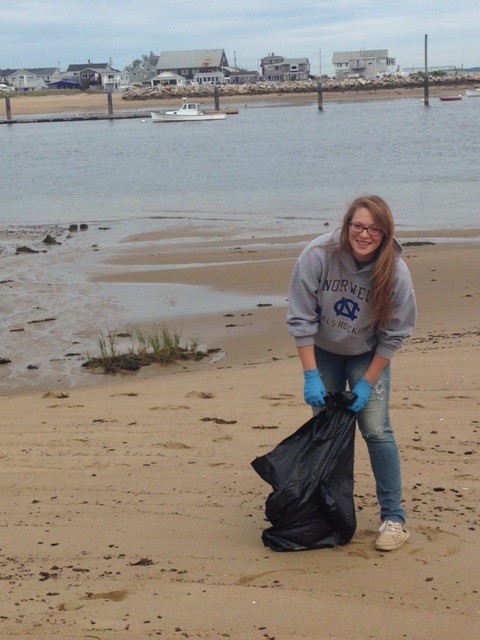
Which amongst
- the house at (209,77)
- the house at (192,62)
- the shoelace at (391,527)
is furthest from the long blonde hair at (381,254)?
the house at (192,62)

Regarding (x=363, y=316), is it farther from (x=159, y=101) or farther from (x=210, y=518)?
(x=159, y=101)

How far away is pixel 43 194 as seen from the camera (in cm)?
2956

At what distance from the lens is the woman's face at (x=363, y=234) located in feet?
13.0

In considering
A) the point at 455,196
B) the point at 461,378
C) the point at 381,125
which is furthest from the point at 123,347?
the point at 381,125

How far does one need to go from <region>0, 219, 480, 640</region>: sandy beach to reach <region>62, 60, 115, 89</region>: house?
414ft

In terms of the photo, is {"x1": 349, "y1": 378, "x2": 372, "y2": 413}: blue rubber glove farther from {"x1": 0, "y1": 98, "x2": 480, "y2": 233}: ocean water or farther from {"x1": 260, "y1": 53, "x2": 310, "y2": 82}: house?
{"x1": 260, "y1": 53, "x2": 310, "y2": 82}: house

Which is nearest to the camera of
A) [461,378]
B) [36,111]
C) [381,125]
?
[461,378]

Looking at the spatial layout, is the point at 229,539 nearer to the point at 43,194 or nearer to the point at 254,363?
the point at 254,363

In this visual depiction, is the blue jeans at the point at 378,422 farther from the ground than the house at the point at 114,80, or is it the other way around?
the house at the point at 114,80

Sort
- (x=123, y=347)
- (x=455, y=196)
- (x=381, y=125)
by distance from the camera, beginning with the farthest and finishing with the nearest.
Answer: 1. (x=381, y=125)
2. (x=455, y=196)
3. (x=123, y=347)

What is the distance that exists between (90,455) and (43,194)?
984 inches

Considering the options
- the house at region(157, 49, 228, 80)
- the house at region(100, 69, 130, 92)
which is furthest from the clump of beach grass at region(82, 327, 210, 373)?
the house at region(100, 69, 130, 92)

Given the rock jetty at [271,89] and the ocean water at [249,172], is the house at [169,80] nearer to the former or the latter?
the rock jetty at [271,89]

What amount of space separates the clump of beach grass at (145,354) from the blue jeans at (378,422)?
482 centimetres
